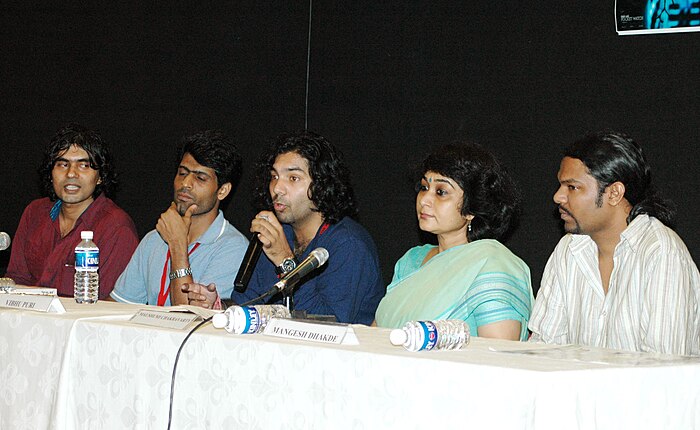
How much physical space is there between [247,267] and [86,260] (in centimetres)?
44

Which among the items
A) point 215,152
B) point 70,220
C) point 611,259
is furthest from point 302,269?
point 70,220

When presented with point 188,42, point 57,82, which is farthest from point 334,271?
point 57,82

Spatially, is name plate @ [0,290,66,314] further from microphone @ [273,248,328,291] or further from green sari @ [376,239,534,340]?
green sari @ [376,239,534,340]

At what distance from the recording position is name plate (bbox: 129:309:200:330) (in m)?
1.88

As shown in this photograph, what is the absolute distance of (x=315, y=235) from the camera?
3111mm

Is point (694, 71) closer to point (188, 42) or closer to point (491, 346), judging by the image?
point (491, 346)

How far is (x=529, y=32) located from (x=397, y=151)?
68 centimetres

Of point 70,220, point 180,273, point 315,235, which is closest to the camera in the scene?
point 315,235

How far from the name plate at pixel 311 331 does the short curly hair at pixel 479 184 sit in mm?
1116

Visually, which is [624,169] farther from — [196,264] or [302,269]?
[196,264]

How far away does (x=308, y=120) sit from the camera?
3703 millimetres

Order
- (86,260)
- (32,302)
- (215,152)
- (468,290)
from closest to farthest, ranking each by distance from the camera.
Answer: (32,302)
(86,260)
(468,290)
(215,152)

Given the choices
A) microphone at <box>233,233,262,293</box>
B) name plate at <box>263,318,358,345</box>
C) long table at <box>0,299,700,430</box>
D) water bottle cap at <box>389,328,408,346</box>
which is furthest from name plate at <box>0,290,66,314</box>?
water bottle cap at <box>389,328,408,346</box>

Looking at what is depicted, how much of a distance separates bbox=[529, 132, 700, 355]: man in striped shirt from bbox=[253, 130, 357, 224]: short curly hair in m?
0.77
